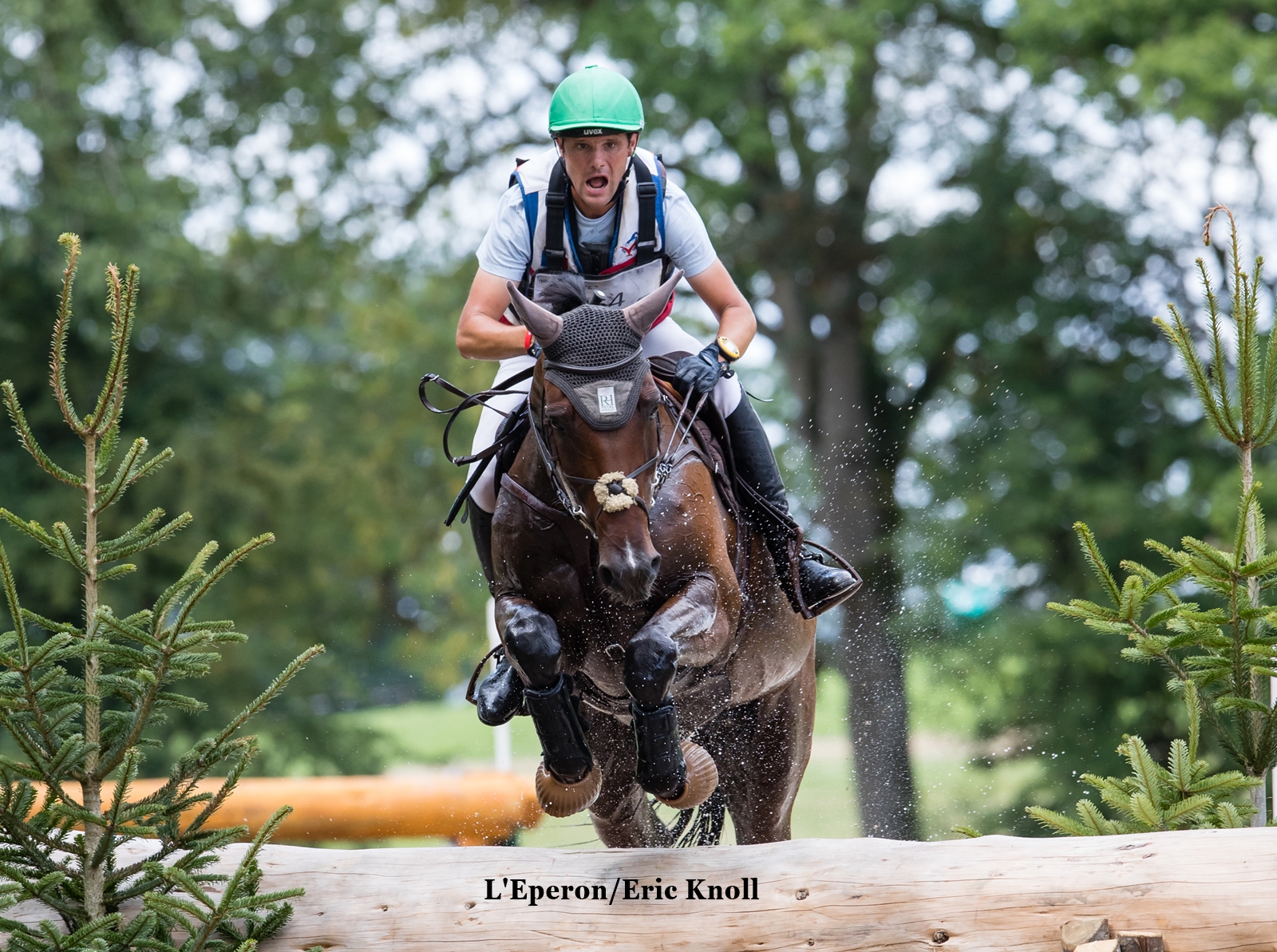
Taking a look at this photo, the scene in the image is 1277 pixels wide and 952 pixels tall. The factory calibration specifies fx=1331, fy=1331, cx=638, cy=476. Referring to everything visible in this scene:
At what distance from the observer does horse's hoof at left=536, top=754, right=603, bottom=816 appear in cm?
384

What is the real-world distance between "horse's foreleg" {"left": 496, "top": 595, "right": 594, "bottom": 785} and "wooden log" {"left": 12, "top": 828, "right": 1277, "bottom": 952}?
253 millimetres

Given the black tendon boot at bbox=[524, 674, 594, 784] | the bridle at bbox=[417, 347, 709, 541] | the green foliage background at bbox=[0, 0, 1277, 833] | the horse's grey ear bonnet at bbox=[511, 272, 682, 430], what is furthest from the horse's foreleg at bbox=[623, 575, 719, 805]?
the green foliage background at bbox=[0, 0, 1277, 833]

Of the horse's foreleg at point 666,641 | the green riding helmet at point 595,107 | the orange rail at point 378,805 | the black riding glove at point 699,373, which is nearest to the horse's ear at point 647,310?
the black riding glove at point 699,373

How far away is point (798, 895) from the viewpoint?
134 inches

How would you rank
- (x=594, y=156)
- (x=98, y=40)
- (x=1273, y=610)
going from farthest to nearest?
(x=98, y=40)
(x=594, y=156)
(x=1273, y=610)

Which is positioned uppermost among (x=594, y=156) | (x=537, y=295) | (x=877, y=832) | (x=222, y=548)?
(x=222, y=548)

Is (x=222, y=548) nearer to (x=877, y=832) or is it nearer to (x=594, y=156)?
(x=877, y=832)

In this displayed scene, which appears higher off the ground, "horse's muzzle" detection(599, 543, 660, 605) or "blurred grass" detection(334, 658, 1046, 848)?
"blurred grass" detection(334, 658, 1046, 848)

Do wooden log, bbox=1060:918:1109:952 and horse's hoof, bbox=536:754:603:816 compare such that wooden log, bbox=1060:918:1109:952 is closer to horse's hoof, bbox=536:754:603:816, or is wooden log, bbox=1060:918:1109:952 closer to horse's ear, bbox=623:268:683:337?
horse's hoof, bbox=536:754:603:816

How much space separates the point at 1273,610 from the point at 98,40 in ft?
46.3

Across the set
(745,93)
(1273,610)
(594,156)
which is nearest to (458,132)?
(745,93)

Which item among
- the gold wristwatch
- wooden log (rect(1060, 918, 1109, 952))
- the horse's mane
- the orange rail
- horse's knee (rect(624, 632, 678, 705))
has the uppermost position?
the horse's mane

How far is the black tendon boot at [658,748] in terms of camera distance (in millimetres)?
3572

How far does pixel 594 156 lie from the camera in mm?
3977
